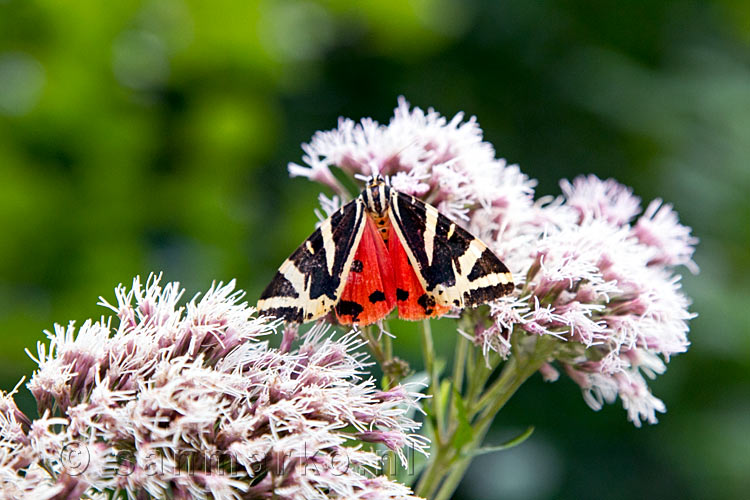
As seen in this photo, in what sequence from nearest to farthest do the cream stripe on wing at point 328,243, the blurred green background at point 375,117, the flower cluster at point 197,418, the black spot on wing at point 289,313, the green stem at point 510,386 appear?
the flower cluster at point 197,418
the black spot on wing at point 289,313
the cream stripe on wing at point 328,243
the green stem at point 510,386
the blurred green background at point 375,117

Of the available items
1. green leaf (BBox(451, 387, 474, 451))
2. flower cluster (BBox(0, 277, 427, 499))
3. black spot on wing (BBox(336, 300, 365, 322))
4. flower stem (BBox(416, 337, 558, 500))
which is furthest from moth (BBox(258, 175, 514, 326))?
flower stem (BBox(416, 337, 558, 500))

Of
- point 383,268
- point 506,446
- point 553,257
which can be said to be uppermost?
point 553,257

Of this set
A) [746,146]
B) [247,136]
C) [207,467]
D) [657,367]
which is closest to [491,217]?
[657,367]

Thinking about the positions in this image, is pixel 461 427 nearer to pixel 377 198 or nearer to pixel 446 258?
pixel 446 258

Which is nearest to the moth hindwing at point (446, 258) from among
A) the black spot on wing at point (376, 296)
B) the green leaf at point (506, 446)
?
the black spot on wing at point (376, 296)

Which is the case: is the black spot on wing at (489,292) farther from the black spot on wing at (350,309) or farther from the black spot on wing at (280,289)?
the black spot on wing at (280,289)

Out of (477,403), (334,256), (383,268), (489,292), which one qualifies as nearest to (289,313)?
(334,256)
